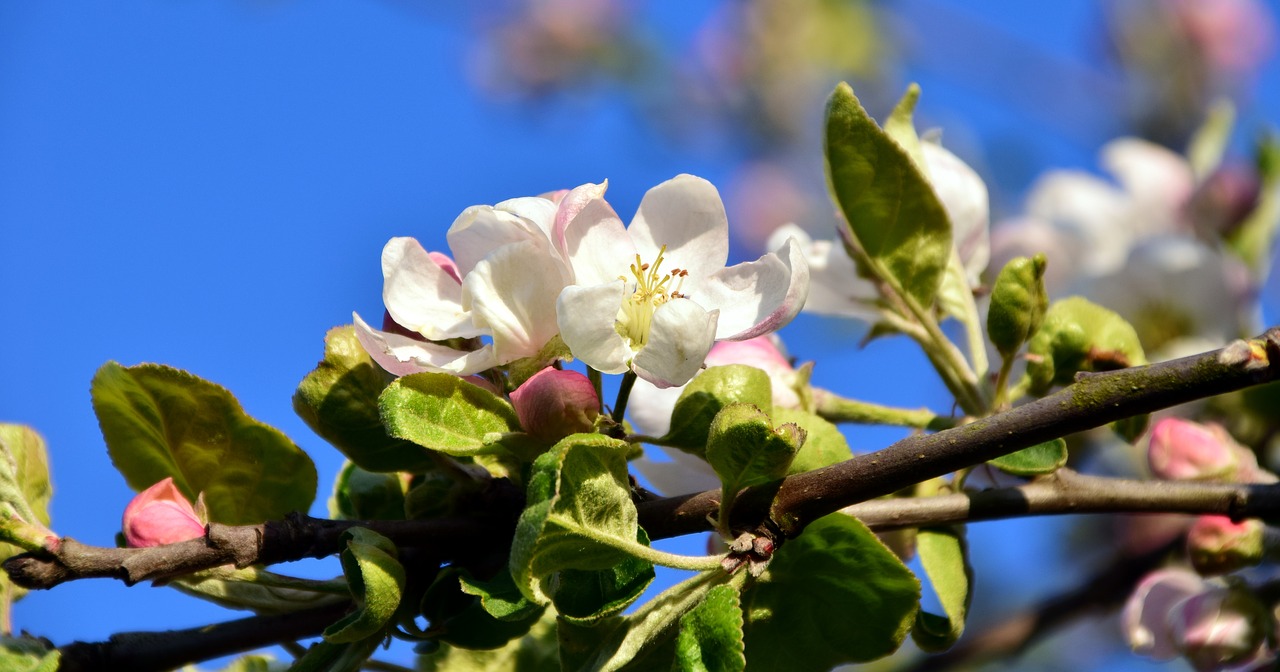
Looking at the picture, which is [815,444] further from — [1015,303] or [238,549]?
[238,549]

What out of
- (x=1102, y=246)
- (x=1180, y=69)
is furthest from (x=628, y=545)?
(x=1180, y=69)

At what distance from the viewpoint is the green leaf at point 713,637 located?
27.1 inches

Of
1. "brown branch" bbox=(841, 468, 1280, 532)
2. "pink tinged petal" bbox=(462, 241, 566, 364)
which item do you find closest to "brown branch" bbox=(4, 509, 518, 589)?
"pink tinged petal" bbox=(462, 241, 566, 364)

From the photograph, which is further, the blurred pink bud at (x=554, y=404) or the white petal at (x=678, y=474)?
the white petal at (x=678, y=474)

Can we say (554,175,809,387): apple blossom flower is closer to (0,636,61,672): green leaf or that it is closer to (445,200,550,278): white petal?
(445,200,550,278): white petal

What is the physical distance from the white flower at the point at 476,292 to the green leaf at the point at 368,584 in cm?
12

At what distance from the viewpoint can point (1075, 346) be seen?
0.99 m

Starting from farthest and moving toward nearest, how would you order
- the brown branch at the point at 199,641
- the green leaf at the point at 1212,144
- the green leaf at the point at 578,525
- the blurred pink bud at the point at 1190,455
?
the green leaf at the point at 1212,144
the blurred pink bud at the point at 1190,455
the brown branch at the point at 199,641
the green leaf at the point at 578,525

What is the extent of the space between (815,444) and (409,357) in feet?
0.97

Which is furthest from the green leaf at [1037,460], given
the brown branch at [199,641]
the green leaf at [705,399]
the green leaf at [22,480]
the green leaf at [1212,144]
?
the green leaf at [1212,144]

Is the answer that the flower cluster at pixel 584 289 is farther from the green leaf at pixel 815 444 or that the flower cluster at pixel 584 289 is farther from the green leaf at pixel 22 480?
the green leaf at pixel 22 480

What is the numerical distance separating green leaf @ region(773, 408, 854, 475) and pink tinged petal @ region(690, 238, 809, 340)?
85 millimetres

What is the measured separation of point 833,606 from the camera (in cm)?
86

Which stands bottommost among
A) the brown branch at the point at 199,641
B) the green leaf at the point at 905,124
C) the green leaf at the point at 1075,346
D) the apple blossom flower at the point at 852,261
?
the brown branch at the point at 199,641
